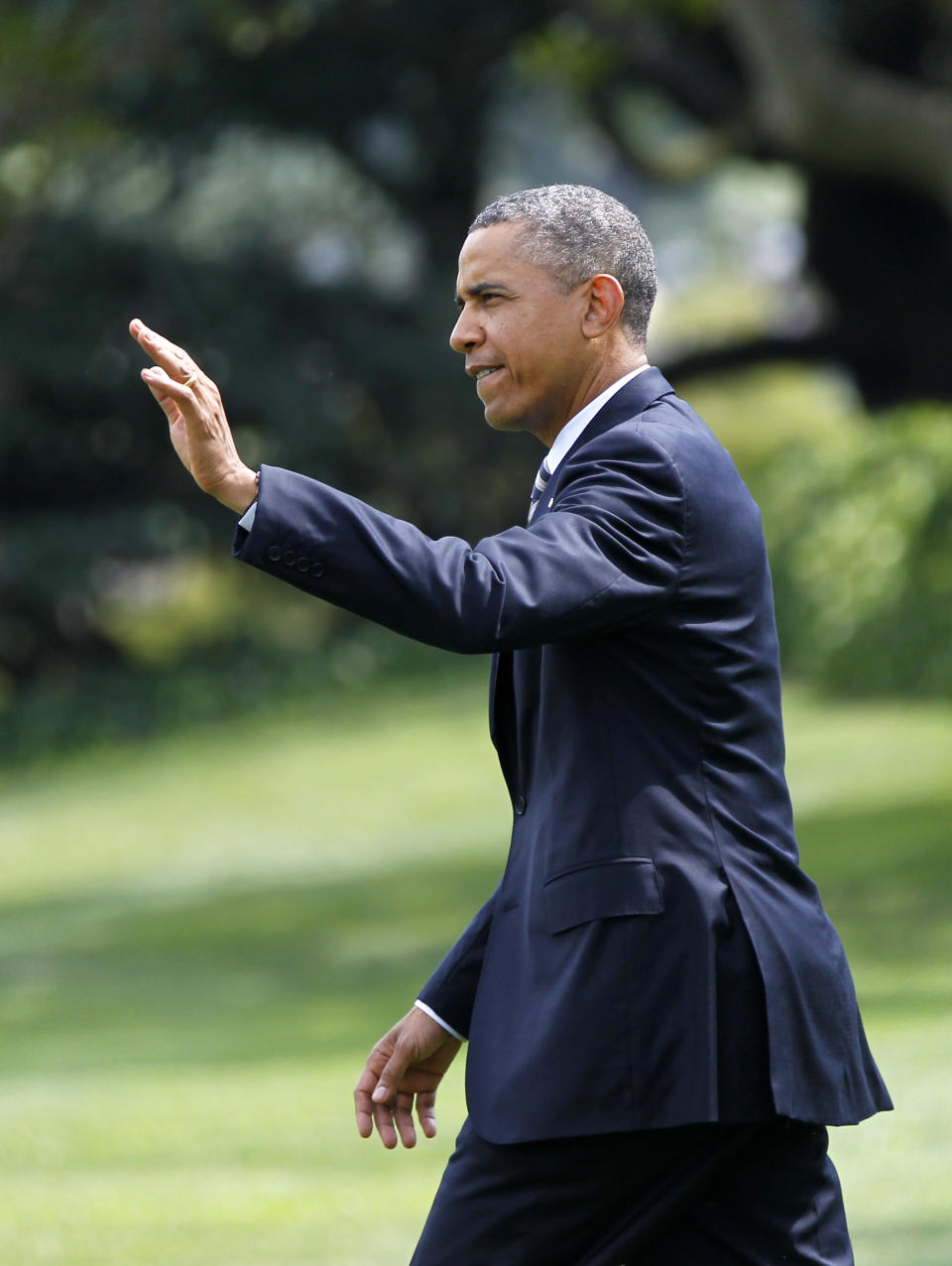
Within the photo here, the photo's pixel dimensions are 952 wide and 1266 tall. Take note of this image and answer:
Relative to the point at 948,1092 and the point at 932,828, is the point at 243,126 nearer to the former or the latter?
the point at 932,828

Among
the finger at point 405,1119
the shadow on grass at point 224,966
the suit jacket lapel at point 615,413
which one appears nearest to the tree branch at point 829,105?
the shadow on grass at point 224,966

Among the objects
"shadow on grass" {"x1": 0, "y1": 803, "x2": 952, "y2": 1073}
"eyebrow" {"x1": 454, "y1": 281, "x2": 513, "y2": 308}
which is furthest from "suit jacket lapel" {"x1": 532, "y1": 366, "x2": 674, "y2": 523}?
"shadow on grass" {"x1": 0, "y1": 803, "x2": 952, "y2": 1073}

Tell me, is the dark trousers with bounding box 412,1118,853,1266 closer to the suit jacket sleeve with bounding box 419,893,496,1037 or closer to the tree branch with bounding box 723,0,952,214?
the suit jacket sleeve with bounding box 419,893,496,1037

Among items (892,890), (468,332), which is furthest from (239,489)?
(892,890)

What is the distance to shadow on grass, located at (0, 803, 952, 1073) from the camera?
10.4 meters

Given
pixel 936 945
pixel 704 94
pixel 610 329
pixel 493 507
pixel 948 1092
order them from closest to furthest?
pixel 610 329 < pixel 948 1092 < pixel 936 945 < pixel 704 94 < pixel 493 507

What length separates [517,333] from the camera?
10.0 ft

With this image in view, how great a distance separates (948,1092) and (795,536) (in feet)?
35.2

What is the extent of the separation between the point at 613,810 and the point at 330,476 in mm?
17905

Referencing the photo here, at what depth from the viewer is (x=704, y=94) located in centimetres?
1970

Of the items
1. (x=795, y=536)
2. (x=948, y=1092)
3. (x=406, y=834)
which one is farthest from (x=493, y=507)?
(x=948, y=1092)

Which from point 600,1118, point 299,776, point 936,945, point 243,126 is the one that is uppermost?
point 243,126

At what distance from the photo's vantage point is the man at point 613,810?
277 centimetres

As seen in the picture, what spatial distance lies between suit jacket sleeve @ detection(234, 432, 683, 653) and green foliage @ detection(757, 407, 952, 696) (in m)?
13.9
